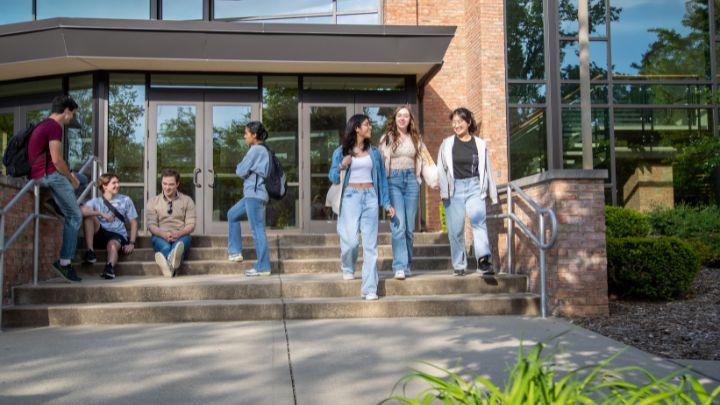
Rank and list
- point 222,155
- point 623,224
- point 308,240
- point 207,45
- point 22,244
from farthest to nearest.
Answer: point 222,155 < point 207,45 < point 623,224 < point 308,240 < point 22,244

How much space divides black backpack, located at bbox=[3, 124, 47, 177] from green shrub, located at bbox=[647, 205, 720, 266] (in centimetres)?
916

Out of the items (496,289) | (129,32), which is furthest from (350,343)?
(129,32)

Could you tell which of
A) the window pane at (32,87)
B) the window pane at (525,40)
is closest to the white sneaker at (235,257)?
the window pane at (32,87)

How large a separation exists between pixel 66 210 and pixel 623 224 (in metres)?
7.85

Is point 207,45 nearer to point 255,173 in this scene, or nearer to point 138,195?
point 138,195

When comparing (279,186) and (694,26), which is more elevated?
(694,26)

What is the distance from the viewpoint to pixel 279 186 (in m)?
7.86

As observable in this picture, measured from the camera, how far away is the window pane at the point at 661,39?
13.0m

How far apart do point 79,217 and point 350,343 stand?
348 cm

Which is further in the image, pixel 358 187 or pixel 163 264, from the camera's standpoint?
pixel 163 264

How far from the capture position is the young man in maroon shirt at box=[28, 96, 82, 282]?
21.9ft

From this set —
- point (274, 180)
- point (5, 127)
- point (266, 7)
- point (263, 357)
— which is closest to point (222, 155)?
point (266, 7)

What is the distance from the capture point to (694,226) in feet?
35.3

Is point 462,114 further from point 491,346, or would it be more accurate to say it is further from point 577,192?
point 491,346
